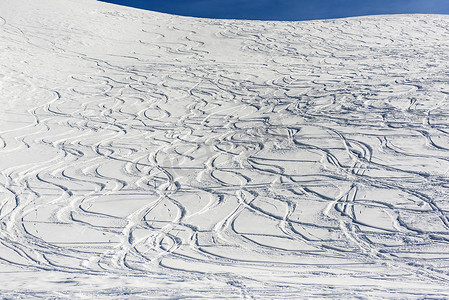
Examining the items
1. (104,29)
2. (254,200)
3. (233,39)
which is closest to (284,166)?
(254,200)

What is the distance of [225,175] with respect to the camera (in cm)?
692

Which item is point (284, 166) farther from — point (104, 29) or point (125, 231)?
point (104, 29)

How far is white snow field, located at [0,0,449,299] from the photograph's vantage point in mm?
4164

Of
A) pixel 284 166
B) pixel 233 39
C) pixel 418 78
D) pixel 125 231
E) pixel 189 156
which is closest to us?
pixel 125 231

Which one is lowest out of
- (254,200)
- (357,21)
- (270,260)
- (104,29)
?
(270,260)

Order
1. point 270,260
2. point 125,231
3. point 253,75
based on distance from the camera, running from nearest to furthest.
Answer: point 270,260 < point 125,231 < point 253,75

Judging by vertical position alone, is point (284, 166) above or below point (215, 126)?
below

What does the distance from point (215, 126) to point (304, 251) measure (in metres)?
4.79

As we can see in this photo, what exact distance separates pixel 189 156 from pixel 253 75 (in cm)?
599

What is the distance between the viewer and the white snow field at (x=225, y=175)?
13.7ft

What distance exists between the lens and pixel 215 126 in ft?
30.1

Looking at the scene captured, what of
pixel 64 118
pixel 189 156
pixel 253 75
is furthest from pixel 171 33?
pixel 189 156

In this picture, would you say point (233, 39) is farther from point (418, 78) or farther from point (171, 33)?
point (418, 78)

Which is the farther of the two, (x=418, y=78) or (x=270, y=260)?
(x=418, y=78)
